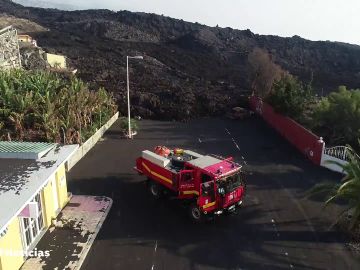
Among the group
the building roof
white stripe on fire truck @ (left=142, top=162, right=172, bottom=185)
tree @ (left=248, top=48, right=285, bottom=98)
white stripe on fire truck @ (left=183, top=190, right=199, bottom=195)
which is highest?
tree @ (left=248, top=48, right=285, bottom=98)

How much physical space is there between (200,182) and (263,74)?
91.8ft

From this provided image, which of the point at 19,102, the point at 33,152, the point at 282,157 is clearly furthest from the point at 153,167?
the point at 19,102

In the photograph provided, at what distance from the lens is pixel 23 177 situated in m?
15.0

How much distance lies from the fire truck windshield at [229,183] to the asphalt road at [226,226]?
5.96 feet

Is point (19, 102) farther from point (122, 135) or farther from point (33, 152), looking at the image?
point (33, 152)

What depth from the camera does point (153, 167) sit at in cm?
1975

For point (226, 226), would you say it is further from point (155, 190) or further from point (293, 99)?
point (293, 99)

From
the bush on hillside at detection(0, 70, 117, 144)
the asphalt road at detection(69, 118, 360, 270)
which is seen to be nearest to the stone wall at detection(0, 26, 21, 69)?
the bush on hillside at detection(0, 70, 117, 144)

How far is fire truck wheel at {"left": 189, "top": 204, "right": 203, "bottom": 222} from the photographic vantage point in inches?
683

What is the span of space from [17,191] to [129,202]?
7.06 metres

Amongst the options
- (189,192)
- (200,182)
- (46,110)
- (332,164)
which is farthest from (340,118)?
(46,110)

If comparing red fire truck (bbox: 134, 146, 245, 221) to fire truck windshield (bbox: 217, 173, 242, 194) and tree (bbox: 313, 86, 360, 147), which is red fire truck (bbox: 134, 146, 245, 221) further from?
tree (bbox: 313, 86, 360, 147)

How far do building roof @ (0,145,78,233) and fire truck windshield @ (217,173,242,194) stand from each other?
719cm

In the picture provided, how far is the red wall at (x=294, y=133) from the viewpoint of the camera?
26.4m
